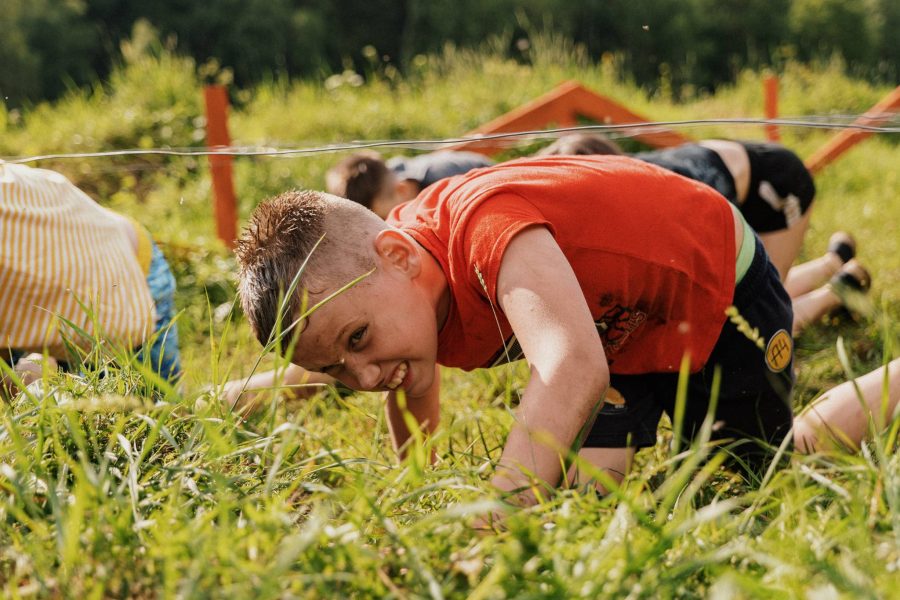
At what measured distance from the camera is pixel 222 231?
5867mm

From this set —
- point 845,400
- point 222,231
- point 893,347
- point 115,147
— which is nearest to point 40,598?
point 893,347

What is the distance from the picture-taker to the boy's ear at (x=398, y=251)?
5.97ft

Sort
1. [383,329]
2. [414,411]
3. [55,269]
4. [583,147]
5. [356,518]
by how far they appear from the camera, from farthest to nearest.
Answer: [583,147] → [414,411] → [55,269] → [383,329] → [356,518]

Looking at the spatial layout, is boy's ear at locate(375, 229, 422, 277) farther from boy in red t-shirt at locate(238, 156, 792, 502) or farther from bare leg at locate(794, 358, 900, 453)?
bare leg at locate(794, 358, 900, 453)

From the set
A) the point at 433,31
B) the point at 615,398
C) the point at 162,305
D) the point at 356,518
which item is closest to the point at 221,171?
the point at 162,305

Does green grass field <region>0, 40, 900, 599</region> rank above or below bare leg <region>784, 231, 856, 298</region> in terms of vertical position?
above

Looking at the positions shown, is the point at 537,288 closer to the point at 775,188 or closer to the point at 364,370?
the point at 364,370

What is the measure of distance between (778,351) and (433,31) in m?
31.6

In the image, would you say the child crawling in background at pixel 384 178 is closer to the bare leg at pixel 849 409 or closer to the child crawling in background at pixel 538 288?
the child crawling in background at pixel 538 288

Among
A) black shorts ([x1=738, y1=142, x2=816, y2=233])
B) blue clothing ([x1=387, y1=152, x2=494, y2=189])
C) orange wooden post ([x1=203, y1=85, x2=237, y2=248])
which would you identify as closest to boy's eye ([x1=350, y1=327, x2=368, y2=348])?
black shorts ([x1=738, y1=142, x2=816, y2=233])

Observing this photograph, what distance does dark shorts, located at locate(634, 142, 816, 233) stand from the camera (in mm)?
3584

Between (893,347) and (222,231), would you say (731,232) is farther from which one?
(222,231)

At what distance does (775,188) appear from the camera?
11.9 ft

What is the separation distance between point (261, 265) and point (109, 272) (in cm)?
105
